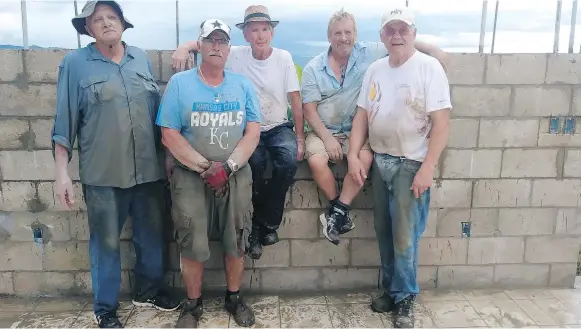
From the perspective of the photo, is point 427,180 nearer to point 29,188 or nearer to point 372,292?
point 372,292

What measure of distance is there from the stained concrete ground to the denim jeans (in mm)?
631

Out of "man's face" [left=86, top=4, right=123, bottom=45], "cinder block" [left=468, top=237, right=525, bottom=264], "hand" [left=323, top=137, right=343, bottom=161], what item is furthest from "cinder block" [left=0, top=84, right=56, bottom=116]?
"cinder block" [left=468, top=237, right=525, bottom=264]

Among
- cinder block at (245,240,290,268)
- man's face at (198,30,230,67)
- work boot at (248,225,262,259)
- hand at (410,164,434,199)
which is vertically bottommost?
cinder block at (245,240,290,268)

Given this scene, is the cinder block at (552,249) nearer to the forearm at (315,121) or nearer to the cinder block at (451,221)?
the cinder block at (451,221)

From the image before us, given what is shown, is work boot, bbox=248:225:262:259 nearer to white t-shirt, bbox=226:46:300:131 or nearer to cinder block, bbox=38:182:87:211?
white t-shirt, bbox=226:46:300:131

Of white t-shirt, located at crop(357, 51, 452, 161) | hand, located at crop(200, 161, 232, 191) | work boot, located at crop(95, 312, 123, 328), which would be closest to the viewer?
hand, located at crop(200, 161, 232, 191)

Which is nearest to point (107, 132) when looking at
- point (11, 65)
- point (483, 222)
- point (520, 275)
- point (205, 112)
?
point (205, 112)

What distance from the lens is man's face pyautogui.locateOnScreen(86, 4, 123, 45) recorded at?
2.83 metres

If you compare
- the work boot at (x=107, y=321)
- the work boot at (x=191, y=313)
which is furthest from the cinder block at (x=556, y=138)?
the work boot at (x=107, y=321)

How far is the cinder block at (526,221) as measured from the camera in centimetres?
363

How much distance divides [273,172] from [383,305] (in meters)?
1.19

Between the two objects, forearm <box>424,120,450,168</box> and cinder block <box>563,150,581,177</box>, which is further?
Result: cinder block <box>563,150,581,177</box>

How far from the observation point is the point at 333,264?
144 inches

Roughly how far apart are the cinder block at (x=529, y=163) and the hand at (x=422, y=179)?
95 centimetres
